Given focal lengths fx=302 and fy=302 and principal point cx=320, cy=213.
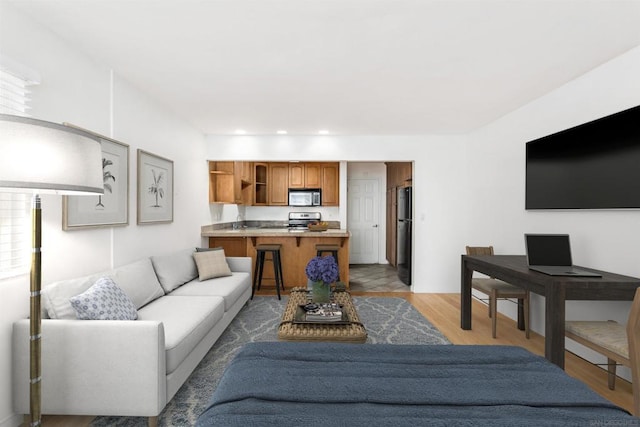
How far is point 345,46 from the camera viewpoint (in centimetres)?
220

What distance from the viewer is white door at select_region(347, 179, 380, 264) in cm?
749

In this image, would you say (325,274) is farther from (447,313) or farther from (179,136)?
(179,136)

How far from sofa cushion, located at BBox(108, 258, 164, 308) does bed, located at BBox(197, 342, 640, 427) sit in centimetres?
161

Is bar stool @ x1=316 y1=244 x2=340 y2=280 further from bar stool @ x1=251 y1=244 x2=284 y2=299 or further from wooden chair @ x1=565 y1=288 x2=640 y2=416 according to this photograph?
wooden chair @ x1=565 y1=288 x2=640 y2=416

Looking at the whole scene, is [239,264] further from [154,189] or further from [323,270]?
[323,270]

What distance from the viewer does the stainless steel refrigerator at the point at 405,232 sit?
4996 mm

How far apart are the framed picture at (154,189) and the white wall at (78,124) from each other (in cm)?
7

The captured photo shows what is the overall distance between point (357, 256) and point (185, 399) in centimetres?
571

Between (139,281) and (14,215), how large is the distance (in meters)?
1.03

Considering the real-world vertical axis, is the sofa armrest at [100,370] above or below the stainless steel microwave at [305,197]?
below

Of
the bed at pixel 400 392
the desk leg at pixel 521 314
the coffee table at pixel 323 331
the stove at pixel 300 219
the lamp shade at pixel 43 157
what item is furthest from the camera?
the stove at pixel 300 219

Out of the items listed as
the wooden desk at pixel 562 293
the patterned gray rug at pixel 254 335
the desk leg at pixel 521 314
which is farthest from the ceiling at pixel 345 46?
the patterned gray rug at pixel 254 335

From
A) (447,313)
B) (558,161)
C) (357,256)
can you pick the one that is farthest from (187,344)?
(357,256)

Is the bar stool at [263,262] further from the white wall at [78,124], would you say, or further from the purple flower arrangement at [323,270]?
the purple flower arrangement at [323,270]
